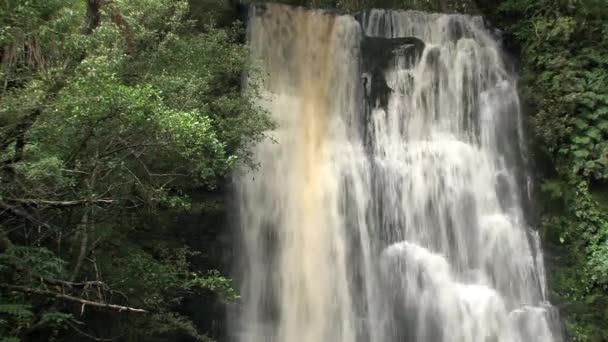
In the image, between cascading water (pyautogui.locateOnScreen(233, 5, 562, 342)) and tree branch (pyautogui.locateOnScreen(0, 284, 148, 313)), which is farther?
cascading water (pyautogui.locateOnScreen(233, 5, 562, 342))

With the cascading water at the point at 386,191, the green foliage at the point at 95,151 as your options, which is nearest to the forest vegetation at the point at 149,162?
the green foliage at the point at 95,151

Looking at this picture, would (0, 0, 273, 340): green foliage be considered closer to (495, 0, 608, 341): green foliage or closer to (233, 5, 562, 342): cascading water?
(233, 5, 562, 342): cascading water

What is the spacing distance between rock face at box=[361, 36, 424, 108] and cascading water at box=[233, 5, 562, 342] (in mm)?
38

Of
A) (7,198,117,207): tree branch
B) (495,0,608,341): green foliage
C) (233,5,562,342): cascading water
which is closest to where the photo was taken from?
(7,198,117,207): tree branch

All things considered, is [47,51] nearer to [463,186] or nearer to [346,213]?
[346,213]

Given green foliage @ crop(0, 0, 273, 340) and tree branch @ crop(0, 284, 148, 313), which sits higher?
green foliage @ crop(0, 0, 273, 340)

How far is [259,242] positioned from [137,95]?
19.1ft

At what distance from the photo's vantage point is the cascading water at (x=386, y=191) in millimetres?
11234

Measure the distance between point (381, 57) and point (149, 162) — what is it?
7756 mm

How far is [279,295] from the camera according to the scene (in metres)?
11.4

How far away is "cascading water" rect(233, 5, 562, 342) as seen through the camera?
442 inches

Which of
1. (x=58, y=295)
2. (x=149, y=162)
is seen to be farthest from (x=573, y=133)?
(x=58, y=295)

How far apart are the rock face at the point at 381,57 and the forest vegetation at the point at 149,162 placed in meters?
3.06

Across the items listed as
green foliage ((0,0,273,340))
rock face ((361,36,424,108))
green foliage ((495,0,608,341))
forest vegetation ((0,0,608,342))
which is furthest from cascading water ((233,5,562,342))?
green foliage ((0,0,273,340))
